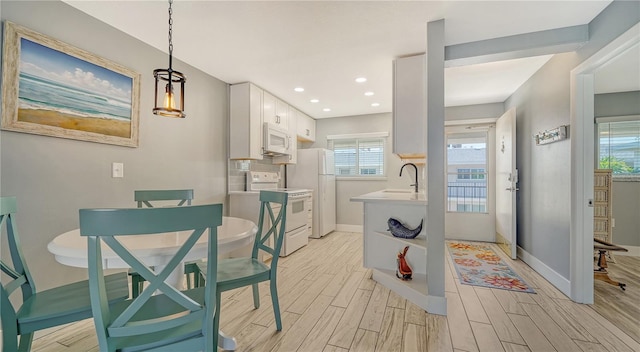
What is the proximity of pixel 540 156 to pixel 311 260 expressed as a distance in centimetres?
294

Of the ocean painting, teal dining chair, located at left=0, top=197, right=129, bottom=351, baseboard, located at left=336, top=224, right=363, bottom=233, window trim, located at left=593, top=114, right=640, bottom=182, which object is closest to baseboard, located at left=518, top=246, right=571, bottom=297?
window trim, located at left=593, top=114, right=640, bottom=182

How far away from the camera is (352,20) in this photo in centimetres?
215

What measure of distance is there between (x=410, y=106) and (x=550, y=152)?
156 cm

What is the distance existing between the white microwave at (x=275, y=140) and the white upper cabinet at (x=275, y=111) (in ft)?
0.38

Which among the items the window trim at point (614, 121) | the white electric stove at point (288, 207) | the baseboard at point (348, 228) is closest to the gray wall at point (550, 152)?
the window trim at point (614, 121)

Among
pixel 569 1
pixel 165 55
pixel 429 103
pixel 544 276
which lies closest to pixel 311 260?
pixel 429 103

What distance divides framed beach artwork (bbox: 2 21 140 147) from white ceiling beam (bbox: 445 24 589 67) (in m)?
3.03

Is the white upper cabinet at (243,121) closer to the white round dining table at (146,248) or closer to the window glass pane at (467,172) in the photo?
the white round dining table at (146,248)

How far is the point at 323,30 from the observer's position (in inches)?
90.2

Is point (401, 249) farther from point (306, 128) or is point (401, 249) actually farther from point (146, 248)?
point (306, 128)

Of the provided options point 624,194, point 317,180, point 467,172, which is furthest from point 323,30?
point 624,194

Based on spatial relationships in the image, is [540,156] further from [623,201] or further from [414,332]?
[414,332]

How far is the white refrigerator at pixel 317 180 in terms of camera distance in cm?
465

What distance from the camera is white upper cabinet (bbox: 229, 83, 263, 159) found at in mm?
3516
